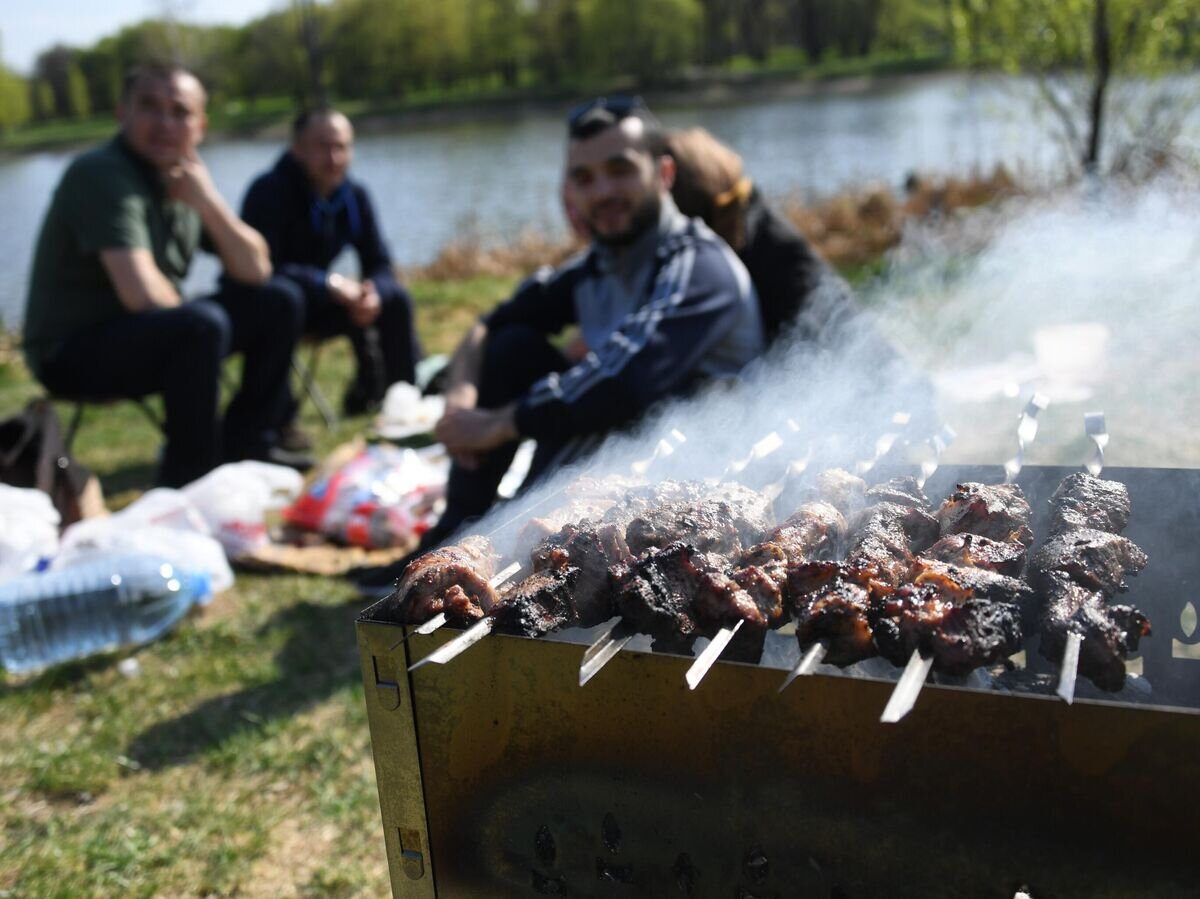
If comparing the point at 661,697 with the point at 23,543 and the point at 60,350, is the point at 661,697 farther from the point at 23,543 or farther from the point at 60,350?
the point at 60,350

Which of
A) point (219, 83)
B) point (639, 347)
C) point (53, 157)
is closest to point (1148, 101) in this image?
point (639, 347)

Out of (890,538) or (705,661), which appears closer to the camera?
(705,661)

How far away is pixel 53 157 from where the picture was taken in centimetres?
4688

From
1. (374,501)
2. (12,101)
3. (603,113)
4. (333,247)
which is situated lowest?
(374,501)

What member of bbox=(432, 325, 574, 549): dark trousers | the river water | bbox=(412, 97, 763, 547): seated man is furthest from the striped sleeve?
the river water

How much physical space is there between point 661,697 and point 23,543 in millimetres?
3455

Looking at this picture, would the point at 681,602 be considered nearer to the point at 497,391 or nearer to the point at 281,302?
the point at 497,391

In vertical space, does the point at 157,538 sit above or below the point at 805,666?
below

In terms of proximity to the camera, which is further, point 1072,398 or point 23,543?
point 1072,398

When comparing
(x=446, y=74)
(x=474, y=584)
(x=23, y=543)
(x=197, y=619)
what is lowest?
(x=197, y=619)

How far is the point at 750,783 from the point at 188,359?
14.6ft

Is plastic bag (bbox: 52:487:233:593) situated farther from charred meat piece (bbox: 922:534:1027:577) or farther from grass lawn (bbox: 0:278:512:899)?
charred meat piece (bbox: 922:534:1027:577)

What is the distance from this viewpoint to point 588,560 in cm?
189

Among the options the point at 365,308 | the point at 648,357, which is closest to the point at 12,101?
the point at 365,308
